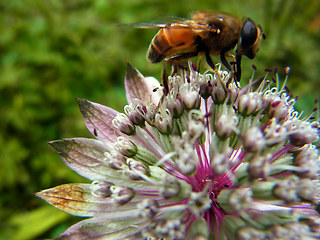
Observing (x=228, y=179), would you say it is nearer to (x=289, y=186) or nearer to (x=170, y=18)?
(x=289, y=186)

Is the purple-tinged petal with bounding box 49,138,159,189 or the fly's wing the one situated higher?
the fly's wing

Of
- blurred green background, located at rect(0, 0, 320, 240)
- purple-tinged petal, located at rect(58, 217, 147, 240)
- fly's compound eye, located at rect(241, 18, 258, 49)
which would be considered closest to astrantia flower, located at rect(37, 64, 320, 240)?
purple-tinged petal, located at rect(58, 217, 147, 240)

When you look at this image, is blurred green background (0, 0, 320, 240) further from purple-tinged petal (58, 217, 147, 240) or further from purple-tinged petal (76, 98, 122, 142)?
purple-tinged petal (58, 217, 147, 240)

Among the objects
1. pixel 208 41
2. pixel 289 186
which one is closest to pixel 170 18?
pixel 208 41

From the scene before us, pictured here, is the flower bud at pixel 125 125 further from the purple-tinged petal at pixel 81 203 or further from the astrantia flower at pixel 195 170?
the purple-tinged petal at pixel 81 203

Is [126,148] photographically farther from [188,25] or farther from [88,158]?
[188,25]

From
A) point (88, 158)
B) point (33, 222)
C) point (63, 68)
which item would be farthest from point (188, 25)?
Result: point (33, 222)

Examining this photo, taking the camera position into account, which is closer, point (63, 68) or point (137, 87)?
point (137, 87)
